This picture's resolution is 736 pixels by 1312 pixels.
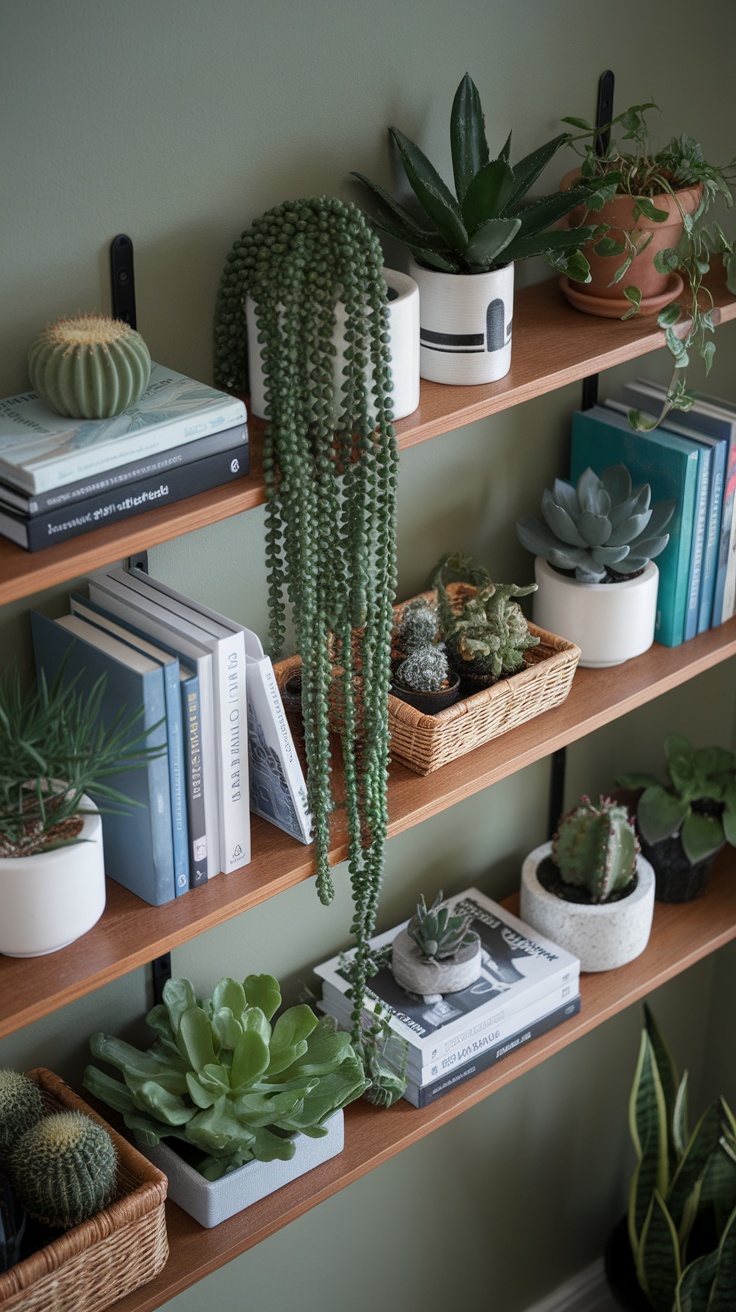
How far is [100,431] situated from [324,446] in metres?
0.20

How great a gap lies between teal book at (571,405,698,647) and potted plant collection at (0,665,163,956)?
76 centimetres

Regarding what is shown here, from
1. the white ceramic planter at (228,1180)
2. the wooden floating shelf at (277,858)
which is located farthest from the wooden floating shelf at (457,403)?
the white ceramic planter at (228,1180)

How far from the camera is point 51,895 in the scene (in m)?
1.17

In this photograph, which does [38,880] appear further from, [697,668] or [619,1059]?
[619,1059]

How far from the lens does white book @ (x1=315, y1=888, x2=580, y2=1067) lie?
1.60m

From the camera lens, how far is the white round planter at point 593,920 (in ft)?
5.80

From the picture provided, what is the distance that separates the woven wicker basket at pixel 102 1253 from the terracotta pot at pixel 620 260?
1.00 meters

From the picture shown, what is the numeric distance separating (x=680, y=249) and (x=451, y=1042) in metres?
0.93

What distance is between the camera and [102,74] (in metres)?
1.14

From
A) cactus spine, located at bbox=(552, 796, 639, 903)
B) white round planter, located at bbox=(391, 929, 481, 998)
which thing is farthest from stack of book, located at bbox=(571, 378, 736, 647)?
white round planter, located at bbox=(391, 929, 481, 998)

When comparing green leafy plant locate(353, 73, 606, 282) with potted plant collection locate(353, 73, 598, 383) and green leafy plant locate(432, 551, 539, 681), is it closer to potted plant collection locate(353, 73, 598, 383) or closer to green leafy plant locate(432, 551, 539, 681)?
potted plant collection locate(353, 73, 598, 383)

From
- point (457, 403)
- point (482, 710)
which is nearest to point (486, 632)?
point (482, 710)

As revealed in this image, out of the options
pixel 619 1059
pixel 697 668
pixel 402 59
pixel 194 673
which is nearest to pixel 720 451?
pixel 697 668

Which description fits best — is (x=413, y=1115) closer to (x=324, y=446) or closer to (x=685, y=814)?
(x=685, y=814)
